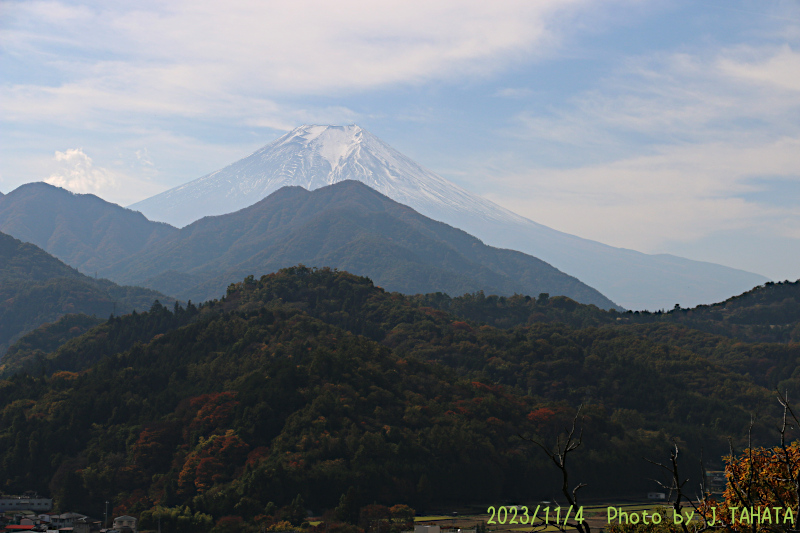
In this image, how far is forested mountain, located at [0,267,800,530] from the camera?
2408 inches

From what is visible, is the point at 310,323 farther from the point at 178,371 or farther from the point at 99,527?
the point at 99,527

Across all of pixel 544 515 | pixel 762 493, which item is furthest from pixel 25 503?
pixel 762 493

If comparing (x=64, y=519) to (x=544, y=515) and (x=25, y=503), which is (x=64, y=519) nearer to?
(x=25, y=503)

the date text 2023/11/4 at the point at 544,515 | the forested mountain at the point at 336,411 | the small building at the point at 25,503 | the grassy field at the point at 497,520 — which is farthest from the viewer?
the forested mountain at the point at 336,411

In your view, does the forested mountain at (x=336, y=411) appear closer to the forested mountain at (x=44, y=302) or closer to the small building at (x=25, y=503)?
the small building at (x=25, y=503)

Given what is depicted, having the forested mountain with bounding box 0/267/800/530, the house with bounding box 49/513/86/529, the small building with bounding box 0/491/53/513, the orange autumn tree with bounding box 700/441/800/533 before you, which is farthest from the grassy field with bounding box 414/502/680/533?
the orange autumn tree with bounding box 700/441/800/533

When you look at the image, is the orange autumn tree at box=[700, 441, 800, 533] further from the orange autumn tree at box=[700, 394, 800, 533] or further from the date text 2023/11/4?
the date text 2023/11/4

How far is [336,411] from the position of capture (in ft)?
224

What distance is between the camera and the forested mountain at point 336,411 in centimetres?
6116

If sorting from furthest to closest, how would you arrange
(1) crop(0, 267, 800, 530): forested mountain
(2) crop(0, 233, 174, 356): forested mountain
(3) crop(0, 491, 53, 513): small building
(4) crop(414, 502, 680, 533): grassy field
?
(2) crop(0, 233, 174, 356): forested mountain
(1) crop(0, 267, 800, 530): forested mountain
(3) crop(0, 491, 53, 513): small building
(4) crop(414, 502, 680, 533): grassy field

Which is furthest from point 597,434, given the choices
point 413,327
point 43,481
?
point 43,481

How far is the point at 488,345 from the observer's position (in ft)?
331

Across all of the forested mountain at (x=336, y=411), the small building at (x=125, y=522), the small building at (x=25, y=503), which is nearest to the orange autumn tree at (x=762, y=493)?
the forested mountain at (x=336, y=411)

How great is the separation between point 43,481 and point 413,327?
51.1 metres
